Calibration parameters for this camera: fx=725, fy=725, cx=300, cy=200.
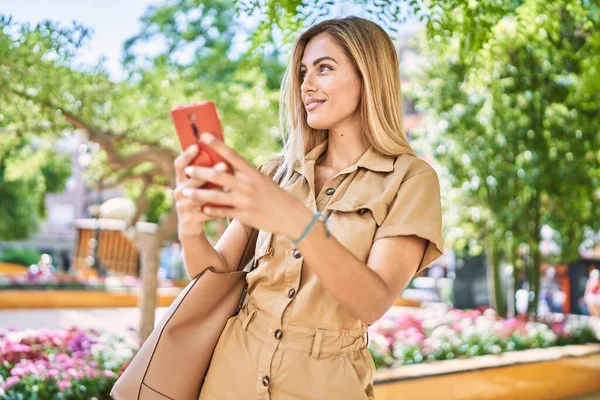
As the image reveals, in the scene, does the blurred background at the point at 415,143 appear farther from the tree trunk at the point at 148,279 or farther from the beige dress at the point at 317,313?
the beige dress at the point at 317,313

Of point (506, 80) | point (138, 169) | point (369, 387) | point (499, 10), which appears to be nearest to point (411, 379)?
point (499, 10)

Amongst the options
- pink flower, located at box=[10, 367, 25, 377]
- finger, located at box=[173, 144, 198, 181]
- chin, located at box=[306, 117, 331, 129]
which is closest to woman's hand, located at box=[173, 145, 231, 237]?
finger, located at box=[173, 144, 198, 181]

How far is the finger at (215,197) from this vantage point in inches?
47.6

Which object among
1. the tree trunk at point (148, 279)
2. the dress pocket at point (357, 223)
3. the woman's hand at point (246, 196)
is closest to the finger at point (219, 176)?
the woman's hand at point (246, 196)

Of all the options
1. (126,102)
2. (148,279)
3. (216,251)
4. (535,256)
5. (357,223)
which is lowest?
(148,279)

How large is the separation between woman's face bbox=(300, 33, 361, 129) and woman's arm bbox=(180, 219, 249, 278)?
35 centimetres

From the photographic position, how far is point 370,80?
5.95ft

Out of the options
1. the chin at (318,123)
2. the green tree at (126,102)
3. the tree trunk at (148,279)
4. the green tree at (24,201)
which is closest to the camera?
the chin at (318,123)

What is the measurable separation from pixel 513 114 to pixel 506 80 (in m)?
0.49

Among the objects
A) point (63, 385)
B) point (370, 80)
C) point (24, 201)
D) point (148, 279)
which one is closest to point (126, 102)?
point (148, 279)

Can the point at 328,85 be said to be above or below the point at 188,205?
above

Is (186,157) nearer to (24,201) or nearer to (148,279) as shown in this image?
(148,279)

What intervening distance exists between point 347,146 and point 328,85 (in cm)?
19

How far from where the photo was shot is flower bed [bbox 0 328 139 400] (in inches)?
200
